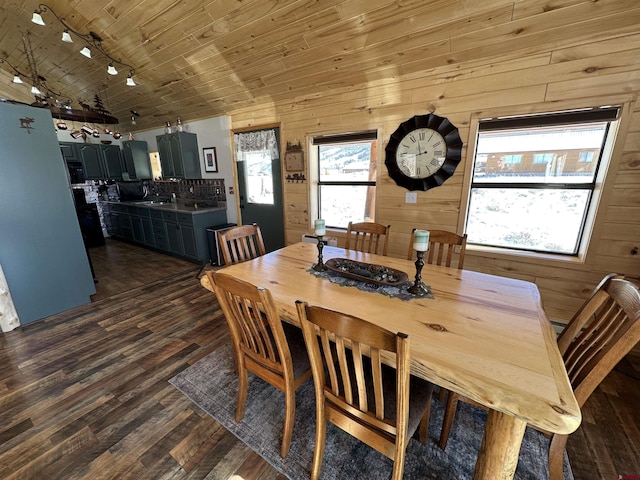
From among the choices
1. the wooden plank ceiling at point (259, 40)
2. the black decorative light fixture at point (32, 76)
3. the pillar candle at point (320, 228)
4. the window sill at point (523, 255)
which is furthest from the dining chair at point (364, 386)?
the black decorative light fixture at point (32, 76)

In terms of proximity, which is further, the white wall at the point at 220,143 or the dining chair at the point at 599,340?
the white wall at the point at 220,143

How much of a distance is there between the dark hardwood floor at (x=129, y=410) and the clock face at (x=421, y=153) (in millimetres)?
2047

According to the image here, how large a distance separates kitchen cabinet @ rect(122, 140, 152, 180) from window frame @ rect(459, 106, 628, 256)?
19.6 ft

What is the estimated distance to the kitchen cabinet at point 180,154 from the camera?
4.30 m

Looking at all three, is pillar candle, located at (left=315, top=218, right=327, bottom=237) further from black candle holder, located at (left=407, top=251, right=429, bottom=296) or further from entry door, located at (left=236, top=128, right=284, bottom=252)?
entry door, located at (left=236, top=128, right=284, bottom=252)

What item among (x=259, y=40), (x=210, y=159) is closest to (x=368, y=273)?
(x=259, y=40)

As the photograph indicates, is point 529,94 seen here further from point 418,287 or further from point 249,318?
point 249,318

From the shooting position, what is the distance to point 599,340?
3.26ft

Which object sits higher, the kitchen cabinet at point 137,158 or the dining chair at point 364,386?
the kitchen cabinet at point 137,158

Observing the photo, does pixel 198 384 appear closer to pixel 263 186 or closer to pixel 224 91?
pixel 263 186

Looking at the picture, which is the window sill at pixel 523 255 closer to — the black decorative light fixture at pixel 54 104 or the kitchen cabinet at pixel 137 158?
the black decorative light fixture at pixel 54 104

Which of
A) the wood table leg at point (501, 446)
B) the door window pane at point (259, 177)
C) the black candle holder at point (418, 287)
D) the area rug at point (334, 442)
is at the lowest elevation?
the area rug at point (334, 442)

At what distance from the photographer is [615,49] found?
1720mm

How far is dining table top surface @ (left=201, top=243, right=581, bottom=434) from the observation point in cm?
78
